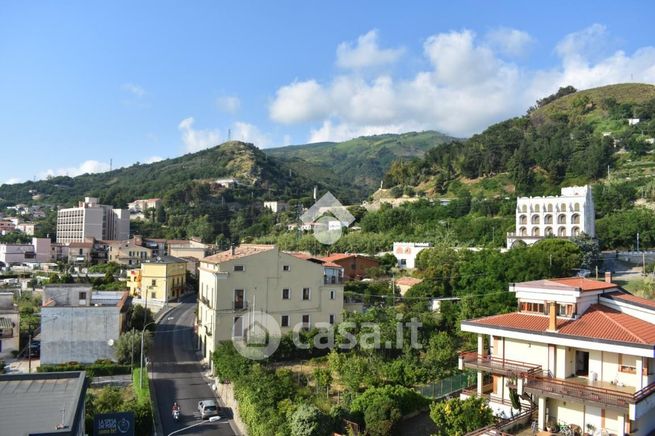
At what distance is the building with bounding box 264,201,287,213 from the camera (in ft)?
369

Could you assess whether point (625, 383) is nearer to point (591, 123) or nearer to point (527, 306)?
point (527, 306)

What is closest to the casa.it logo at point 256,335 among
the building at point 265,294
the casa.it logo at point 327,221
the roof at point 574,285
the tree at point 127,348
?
the building at point 265,294

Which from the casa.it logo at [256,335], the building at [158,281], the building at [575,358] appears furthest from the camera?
the building at [158,281]

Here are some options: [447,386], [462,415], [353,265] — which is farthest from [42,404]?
[353,265]

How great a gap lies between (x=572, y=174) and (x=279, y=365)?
6780 cm

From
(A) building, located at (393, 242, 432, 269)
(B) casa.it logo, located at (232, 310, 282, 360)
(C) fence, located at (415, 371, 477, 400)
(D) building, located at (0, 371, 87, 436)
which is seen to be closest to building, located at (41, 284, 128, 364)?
(B) casa.it logo, located at (232, 310, 282, 360)

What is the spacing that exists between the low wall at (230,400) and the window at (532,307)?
10847mm

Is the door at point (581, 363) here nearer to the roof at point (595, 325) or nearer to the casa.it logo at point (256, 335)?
the roof at point (595, 325)

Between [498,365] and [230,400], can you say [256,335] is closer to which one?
[230,400]

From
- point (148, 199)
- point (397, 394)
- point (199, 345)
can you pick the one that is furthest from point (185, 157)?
point (397, 394)

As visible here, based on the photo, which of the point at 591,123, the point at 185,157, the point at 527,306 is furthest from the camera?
the point at 185,157

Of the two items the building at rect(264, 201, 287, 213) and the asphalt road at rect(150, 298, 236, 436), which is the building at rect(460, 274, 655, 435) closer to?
the asphalt road at rect(150, 298, 236, 436)

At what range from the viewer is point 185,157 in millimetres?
177625

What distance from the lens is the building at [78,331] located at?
98.3ft
